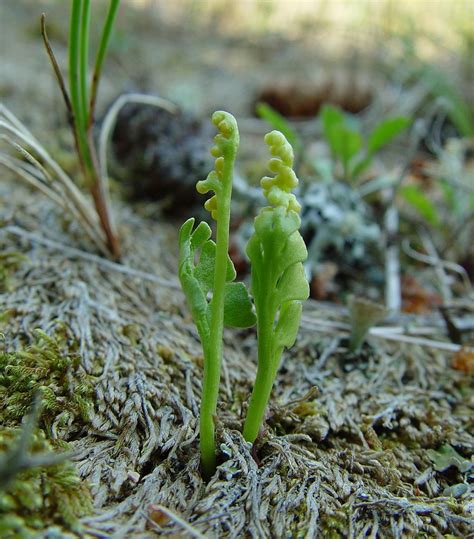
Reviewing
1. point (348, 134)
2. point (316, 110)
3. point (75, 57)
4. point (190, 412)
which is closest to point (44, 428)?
point (190, 412)

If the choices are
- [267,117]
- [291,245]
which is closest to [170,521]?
[291,245]

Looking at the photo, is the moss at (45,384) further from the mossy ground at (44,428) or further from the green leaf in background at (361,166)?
the green leaf in background at (361,166)

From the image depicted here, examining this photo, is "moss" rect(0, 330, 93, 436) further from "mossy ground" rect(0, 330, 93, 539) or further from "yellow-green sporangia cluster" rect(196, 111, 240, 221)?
"yellow-green sporangia cluster" rect(196, 111, 240, 221)

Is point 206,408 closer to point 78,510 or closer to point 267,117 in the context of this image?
point 78,510

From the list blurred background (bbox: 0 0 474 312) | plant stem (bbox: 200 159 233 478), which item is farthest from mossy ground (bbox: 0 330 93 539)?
blurred background (bbox: 0 0 474 312)

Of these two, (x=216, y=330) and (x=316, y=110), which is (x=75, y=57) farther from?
(x=316, y=110)

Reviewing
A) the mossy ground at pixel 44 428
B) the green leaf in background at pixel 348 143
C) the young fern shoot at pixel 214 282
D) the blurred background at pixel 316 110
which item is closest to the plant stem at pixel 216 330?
the young fern shoot at pixel 214 282

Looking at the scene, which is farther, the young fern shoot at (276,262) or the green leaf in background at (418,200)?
the green leaf in background at (418,200)
